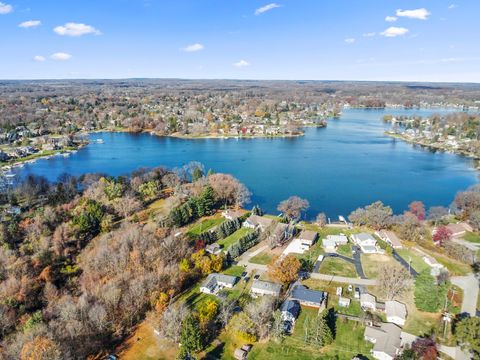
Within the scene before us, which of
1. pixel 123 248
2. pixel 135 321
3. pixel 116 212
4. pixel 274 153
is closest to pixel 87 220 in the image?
pixel 116 212

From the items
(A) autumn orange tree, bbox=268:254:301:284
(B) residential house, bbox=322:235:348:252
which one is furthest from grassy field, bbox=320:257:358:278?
(A) autumn orange tree, bbox=268:254:301:284

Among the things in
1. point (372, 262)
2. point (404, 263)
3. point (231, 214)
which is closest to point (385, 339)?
point (372, 262)

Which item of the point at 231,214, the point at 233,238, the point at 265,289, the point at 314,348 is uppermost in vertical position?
the point at 231,214

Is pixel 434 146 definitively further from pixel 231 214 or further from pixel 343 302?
pixel 343 302

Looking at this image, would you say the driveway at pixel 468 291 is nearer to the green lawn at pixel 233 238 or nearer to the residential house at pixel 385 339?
the residential house at pixel 385 339

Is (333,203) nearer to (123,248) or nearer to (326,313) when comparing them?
(326,313)

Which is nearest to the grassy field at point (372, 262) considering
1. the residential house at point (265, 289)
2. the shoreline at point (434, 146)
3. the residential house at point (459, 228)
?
the residential house at point (265, 289)

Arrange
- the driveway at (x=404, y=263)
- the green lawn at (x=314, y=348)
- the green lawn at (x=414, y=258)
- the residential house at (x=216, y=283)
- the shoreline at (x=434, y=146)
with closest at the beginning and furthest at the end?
the green lawn at (x=314, y=348) < the residential house at (x=216, y=283) < the driveway at (x=404, y=263) < the green lawn at (x=414, y=258) < the shoreline at (x=434, y=146)
